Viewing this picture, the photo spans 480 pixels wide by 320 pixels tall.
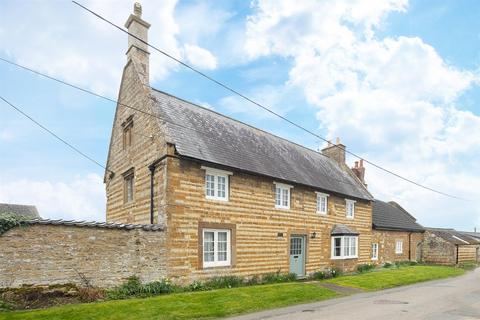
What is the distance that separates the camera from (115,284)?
45.9 feet

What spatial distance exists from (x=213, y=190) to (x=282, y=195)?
211 inches

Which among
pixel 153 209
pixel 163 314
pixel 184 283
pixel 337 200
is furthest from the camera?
pixel 337 200

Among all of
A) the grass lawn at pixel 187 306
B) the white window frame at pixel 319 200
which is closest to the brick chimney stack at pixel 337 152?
the white window frame at pixel 319 200

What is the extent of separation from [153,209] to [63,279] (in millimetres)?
4898

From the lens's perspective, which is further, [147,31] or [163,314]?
[147,31]

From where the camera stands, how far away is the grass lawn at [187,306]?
11.0m

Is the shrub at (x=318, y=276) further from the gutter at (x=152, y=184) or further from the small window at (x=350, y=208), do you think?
the gutter at (x=152, y=184)

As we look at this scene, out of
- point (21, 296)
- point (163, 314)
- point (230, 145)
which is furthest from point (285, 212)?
point (21, 296)

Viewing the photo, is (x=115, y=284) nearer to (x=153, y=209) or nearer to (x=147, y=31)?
(x=153, y=209)

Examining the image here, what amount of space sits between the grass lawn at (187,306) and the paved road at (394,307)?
779 mm

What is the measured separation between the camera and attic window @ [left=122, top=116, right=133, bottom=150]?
2025 cm

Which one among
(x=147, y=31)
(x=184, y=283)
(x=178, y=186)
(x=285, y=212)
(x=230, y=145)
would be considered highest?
(x=147, y=31)

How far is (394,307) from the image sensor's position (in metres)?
13.3

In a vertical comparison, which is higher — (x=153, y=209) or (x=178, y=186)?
(x=178, y=186)
